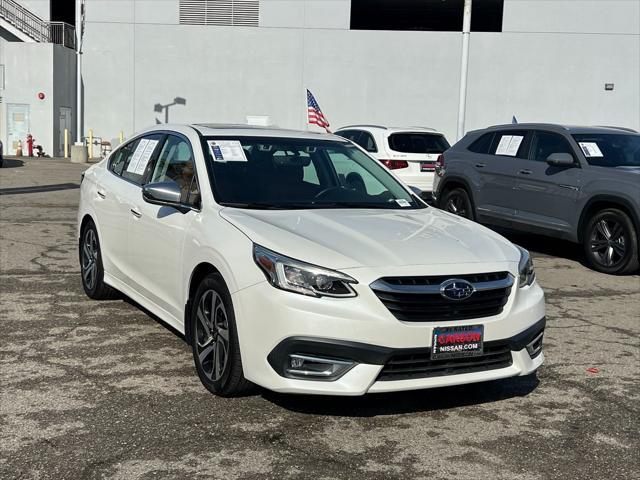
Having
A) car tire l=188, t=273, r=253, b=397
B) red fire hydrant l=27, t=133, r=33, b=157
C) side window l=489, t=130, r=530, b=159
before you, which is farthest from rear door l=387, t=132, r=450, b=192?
red fire hydrant l=27, t=133, r=33, b=157

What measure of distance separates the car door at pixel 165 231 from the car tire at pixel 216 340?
0.37m

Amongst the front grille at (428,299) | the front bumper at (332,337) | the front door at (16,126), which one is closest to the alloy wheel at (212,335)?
the front bumper at (332,337)

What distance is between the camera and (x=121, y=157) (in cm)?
671

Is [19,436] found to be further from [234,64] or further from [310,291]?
[234,64]

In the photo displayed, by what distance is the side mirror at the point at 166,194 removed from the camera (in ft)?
16.4

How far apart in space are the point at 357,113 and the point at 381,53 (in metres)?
2.62

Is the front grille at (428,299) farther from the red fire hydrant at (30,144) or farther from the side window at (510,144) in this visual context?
the red fire hydrant at (30,144)

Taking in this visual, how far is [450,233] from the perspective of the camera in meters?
4.73

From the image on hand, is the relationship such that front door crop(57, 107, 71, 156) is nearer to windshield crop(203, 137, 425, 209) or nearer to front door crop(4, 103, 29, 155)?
front door crop(4, 103, 29, 155)

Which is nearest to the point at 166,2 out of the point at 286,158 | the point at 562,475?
the point at 286,158

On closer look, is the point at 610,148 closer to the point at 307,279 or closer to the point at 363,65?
the point at 307,279

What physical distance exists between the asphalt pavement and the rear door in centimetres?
795

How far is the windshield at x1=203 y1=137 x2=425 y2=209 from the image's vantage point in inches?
201

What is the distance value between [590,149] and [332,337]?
22.7 ft
